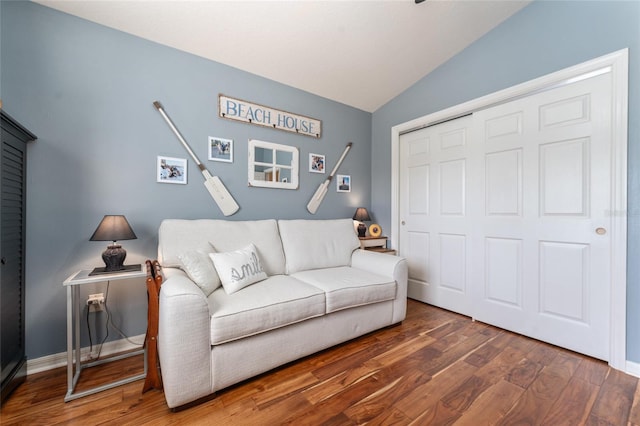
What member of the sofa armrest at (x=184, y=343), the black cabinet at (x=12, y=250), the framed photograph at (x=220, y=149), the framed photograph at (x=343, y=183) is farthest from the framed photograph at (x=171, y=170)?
the framed photograph at (x=343, y=183)

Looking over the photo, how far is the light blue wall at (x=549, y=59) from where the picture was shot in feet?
5.54

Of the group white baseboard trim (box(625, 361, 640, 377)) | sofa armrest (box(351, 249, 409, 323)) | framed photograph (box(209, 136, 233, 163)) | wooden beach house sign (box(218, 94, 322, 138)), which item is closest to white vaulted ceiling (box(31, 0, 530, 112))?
wooden beach house sign (box(218, 94, 322, 138))

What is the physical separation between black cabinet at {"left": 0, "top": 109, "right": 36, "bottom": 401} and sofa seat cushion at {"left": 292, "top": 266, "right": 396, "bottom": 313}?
1.68m

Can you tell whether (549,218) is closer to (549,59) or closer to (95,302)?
(549,59)

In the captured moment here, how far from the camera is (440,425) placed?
4.11ft

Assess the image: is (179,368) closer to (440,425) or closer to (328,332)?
(328,332)

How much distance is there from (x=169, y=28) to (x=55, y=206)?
4.93 feet

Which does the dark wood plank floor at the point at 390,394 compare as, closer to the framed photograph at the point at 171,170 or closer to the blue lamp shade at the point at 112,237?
the blue lamp shade at the point at 112,237

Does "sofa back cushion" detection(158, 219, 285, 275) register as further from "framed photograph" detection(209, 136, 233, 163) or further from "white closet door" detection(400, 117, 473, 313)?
"white closet door" detection(400, 117, 473, 313)

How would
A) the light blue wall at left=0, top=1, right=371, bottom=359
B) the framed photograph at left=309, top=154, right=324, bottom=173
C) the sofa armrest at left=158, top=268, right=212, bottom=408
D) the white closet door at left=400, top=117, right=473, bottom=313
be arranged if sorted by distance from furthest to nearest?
the framed photograph at left=309, top=154, right=324, bottom=173, the white closet door at left=400, top=117, right=473, bottom=313, the light blue wall at left=0, top=1, right=371, bottom=359, the sofa armrest at left=158, top=268, right=212, bottom=408

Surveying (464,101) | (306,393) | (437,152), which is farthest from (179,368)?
(464,101)

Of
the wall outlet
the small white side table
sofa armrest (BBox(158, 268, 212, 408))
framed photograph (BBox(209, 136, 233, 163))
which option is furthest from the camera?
framed photograph (BBox(209, 136, 233, 163))

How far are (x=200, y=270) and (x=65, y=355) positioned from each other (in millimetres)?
1132

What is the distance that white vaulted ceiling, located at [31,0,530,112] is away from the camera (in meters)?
1.87
